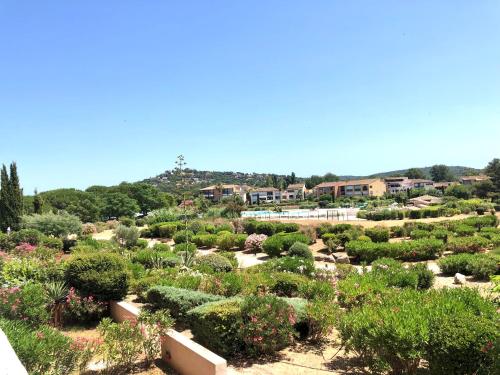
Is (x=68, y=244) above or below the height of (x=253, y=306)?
below

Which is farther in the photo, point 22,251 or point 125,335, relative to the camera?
point 22,251

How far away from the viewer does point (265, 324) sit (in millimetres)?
5816

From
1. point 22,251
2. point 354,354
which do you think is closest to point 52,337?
point 354,354

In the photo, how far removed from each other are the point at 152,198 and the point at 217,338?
68.5 meters

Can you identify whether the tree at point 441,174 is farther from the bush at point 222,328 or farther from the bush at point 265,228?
the bush at point 222,328

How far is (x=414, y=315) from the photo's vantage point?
4656mm

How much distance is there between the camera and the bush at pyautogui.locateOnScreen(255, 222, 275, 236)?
87.8ft

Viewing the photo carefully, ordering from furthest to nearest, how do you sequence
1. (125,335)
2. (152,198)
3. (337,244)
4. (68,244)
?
(152,198)
(68,244)
(337,244)
(125,335)

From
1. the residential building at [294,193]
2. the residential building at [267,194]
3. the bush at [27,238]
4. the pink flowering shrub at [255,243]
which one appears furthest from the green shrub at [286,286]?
the residential building at [294,193]

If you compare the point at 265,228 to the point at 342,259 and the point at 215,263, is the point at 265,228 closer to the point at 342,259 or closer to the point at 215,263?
the point at 342,259

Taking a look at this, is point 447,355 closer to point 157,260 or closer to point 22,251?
point 157,260

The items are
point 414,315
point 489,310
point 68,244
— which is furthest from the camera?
point 68,244

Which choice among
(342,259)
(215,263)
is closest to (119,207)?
(342,259)

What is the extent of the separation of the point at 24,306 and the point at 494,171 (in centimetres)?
7263
